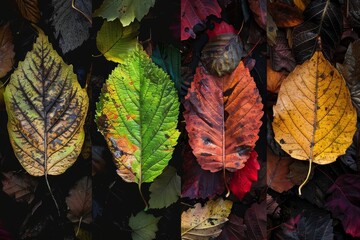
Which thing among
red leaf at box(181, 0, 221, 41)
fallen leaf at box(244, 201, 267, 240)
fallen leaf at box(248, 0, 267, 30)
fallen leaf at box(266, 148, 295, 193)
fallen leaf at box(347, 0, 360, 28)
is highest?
red leaf at box(181, 0, 221, 41)

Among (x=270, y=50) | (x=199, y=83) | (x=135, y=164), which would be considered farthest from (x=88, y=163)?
→ (x=270, y=50)

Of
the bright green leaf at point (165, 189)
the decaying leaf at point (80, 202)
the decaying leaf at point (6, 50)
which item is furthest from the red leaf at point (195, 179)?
the decaying leaf at point (6, 50)

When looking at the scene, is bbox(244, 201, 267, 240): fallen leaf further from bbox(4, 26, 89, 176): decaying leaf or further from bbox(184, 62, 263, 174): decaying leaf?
bbox(4, 26, 89, 176): decaying leaf

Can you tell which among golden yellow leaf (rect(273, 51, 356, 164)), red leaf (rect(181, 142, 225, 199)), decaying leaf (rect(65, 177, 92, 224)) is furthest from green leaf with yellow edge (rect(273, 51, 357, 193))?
decaying leaf (rect(65, 177, 92, 224))

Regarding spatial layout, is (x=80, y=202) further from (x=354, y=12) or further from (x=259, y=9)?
(x=354, y=12)

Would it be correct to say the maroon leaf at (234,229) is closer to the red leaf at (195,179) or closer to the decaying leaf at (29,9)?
the red leaf at (195,179)

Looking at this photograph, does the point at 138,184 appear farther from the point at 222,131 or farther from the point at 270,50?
the point at 270,50
